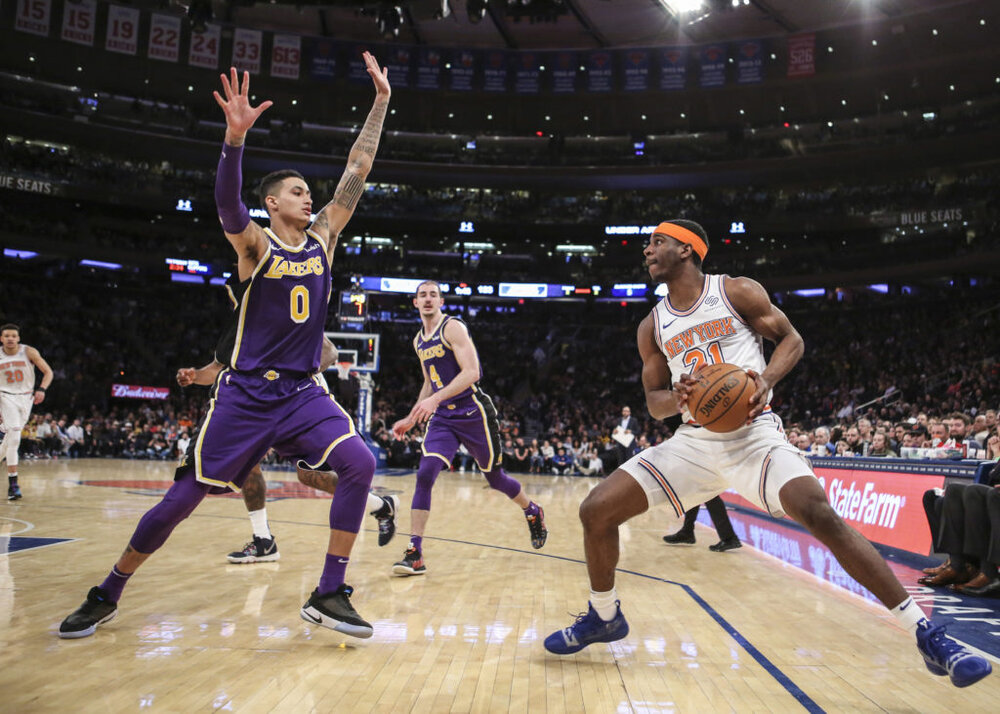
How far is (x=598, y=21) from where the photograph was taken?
99.5 ft

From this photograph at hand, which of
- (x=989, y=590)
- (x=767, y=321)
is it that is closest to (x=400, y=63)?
(x=989, y=590)

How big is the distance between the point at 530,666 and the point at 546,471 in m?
21.8

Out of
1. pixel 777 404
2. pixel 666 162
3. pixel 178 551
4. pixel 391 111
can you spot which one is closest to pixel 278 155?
pixel 391 111

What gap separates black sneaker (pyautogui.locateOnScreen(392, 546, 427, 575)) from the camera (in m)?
5.69

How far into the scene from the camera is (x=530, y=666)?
3.51 m

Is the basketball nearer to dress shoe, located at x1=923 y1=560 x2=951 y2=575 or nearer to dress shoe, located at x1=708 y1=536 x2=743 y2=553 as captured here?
dress shoe, located at x1=923 y1=560 x2=951 y2=575

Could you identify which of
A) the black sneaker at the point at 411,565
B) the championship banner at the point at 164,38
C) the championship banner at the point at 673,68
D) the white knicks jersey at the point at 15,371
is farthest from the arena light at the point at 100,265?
the black sneaker at the point at 411,565

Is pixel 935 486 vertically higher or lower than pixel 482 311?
lower

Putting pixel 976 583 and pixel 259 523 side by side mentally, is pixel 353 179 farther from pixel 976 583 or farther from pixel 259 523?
pixel 976 583

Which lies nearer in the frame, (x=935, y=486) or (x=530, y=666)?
(x=530, y=666)

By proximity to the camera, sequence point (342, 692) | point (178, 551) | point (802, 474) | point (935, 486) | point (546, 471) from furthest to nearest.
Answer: point (546, 471) < point (935, 486) < point (178, 551) < point (802, 474) < point (342, 692)

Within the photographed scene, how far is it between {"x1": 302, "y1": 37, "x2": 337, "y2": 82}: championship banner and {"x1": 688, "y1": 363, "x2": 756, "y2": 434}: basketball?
31453mm

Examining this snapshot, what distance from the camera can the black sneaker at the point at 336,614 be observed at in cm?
369

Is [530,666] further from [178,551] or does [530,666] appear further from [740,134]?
[740,134]
